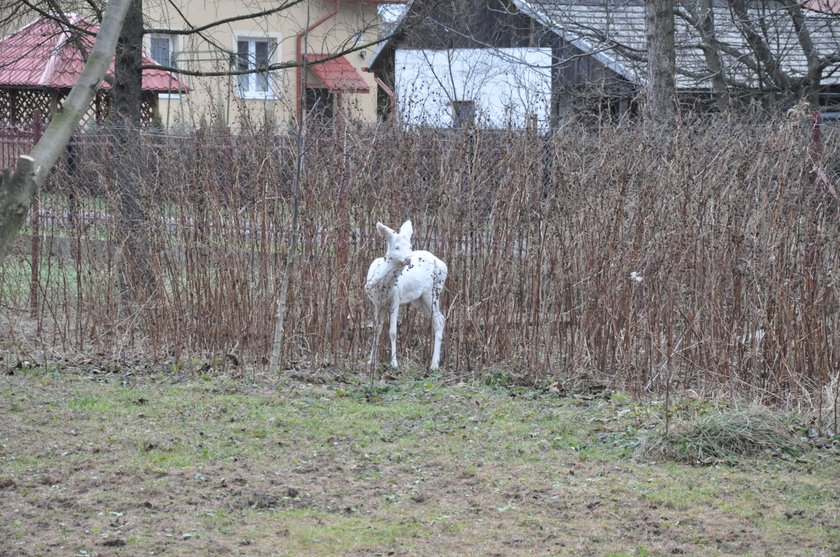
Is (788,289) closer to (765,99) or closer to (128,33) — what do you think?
(128,33)

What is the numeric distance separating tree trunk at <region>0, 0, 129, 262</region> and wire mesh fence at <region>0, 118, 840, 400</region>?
510cm

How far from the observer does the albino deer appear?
835 cm

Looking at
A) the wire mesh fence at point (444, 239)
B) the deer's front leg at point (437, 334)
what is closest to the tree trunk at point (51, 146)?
the wire mesh fence at point (444, 239)

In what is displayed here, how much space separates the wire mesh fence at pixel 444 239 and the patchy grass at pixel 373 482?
118 centimetres

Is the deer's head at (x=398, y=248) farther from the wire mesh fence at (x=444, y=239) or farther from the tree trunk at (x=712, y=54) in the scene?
the tree trunk at (x=712, y=54)

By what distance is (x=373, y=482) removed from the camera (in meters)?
5.59

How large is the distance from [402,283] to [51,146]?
528cm

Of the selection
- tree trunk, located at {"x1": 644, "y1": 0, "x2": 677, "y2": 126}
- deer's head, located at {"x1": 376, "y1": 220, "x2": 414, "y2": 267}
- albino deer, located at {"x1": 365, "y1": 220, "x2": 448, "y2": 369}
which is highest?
tree trunk, located at {"x1": 644, "y1": 0, "x2": 677, "y2": 126}

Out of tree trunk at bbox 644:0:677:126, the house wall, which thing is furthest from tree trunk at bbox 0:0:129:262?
the house wall

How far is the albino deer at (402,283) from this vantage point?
8.35m

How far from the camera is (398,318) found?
30.1 feet

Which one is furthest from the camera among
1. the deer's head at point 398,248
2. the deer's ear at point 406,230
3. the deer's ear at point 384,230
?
the deer's ear at point 406,230

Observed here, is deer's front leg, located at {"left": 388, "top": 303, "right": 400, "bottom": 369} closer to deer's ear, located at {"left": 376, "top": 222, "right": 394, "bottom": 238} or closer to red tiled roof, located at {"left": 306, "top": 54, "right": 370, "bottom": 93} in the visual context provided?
deer's ear, located at {"left": 376, "top": 222, "right": 394, "bottom": 238}

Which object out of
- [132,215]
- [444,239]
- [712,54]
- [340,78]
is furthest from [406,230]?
[712,54]
